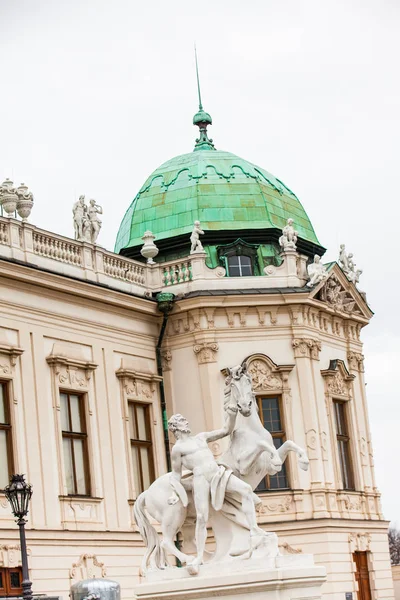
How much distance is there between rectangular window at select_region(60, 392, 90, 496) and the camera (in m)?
27.5

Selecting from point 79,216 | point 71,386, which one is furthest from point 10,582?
point 79,216

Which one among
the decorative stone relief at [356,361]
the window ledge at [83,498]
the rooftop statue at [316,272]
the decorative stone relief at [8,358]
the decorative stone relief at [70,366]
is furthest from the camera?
the decorative stone relief at [356,361]

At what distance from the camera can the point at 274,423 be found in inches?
1220

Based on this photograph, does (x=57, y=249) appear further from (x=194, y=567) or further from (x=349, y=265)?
(x=194, y=567)

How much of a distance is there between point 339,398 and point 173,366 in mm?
4189

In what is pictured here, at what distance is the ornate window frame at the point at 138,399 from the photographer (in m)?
29.1

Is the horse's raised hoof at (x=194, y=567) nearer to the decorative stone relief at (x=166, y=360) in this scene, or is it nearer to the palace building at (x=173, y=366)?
the palace building at (x=173, y=366)

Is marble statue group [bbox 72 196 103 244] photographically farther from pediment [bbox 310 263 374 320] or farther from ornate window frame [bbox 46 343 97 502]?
pediment [bbox 310 263 374 320]

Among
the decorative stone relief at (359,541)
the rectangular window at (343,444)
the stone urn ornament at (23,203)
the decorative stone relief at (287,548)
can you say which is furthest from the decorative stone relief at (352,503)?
the stone urn ornament at (23,203)

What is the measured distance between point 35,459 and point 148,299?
570 cm

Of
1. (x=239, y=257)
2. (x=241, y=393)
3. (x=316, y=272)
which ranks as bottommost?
(x=241, y=393)

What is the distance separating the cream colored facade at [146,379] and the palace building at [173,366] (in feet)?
0.12

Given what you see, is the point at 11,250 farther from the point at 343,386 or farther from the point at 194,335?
the point at 343,386

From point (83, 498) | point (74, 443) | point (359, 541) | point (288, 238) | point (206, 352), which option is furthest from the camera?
point (288, 238)
